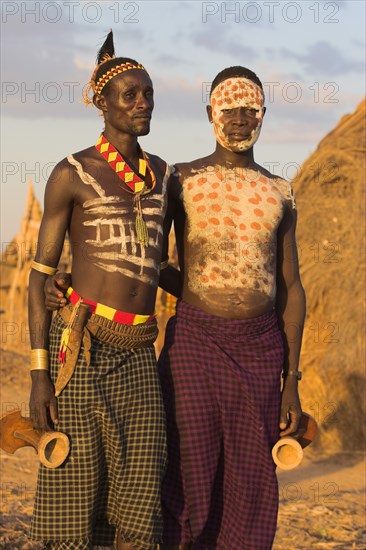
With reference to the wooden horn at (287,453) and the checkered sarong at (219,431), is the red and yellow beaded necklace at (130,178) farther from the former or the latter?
the wooden horn at (287,453)

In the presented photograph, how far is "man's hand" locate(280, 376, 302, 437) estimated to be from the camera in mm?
4059

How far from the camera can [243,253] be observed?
398 cm

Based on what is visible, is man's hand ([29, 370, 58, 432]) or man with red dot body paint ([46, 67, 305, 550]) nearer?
man's hand ([29, 370, 58, 432])

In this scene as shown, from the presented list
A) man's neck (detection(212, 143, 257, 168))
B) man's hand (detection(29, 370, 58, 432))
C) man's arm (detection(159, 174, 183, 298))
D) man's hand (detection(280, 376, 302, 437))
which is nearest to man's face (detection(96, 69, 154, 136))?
man's arm (detection(159, 174, 183, 298))

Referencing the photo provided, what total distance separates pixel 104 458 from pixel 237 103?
1568mm

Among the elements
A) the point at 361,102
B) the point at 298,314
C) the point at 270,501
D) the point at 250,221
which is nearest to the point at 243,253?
the point at 250,221

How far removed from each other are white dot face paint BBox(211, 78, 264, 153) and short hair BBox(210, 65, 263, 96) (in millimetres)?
26

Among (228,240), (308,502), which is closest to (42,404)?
(228,240)

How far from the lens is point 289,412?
4074 millimetres

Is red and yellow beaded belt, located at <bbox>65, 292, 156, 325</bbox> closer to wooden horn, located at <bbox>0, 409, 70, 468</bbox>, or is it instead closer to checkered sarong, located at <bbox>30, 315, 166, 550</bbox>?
checkered sarong, located at <bbox>30, 315, 166, 550</bbox>

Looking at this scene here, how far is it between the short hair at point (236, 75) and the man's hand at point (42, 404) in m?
1.47

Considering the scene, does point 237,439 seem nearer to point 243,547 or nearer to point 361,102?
point 243,547

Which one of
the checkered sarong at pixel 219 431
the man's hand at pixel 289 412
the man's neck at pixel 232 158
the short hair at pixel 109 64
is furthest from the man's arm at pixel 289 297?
the short hair at pixel 109 64

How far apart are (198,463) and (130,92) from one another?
1.54 metres
